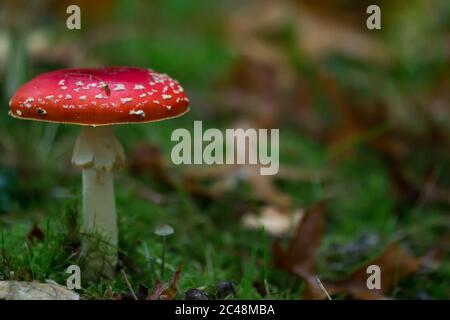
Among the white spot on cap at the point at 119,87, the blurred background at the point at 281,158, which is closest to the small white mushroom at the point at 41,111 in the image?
the white spot on cap at the point at 119,87

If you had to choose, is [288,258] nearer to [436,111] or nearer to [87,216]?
[87,216]

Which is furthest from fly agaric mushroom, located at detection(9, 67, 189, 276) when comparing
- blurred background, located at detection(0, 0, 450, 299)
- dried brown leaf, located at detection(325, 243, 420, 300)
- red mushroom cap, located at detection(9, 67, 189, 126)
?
dried brown leaf, located at detection(325, 243, 420, 300)

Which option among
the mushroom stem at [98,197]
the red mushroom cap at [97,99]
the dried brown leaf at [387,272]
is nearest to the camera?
the red mushroom cap at [97,99]

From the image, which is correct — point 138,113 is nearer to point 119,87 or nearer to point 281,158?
point 119,87

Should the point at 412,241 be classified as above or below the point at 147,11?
below

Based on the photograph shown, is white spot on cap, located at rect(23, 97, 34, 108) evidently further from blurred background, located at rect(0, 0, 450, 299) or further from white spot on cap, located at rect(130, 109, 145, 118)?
blurred background, located at rect(0, 0, 450, 299)

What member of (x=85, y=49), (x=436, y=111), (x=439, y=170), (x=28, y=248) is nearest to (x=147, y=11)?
(x=85, y=49)

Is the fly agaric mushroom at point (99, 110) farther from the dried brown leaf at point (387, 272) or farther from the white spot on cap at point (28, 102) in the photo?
the dried brown leaf at point (387, 272)
